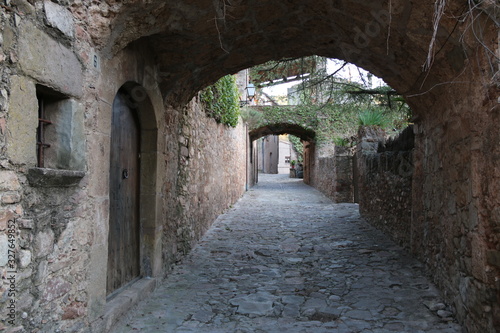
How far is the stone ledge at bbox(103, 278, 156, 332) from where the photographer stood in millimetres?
2477

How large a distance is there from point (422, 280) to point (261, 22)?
297 cm

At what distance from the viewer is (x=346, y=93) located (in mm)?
5512

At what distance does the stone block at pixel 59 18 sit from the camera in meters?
1.81

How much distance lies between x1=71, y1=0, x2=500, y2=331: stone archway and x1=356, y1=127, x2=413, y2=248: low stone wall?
57 cm

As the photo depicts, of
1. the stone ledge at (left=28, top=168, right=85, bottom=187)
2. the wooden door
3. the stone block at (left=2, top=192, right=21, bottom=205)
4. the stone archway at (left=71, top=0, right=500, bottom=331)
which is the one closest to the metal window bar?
the stone ledge at (left=28, top=168, right=85, bottom=187)

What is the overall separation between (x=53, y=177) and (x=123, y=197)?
137 cm

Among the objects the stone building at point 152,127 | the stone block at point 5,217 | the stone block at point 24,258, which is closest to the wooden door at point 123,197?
the stone building at point 152,127

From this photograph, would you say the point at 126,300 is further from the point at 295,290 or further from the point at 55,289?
the point at 295,290

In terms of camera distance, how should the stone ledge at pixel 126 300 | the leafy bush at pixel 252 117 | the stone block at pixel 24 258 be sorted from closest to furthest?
the stone block at pixel 24 258 < the stone ledge at pixel 126 300 < the leafy bush at pixel 252 117

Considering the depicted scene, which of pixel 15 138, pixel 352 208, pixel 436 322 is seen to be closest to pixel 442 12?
pixel 436 322

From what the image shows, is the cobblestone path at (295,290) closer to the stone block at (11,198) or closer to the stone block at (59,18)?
the stone block at (11,198)

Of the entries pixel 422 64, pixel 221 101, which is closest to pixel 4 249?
pixel 422 64

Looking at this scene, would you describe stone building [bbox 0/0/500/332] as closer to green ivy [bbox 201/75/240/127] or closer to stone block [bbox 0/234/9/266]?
stone block [bbox 0/234/9/266]

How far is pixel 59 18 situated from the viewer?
6.20ft
